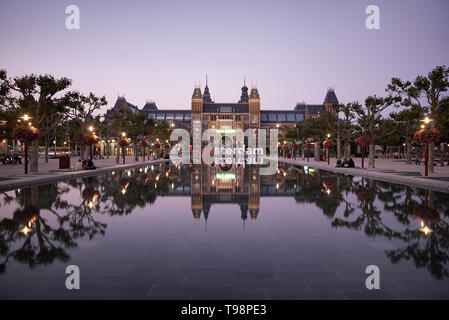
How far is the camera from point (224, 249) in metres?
6.17

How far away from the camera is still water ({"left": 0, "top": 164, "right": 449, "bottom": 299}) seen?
175 inches

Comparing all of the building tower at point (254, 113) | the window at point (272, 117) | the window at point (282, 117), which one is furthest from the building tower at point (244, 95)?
the window at point (282, 117)

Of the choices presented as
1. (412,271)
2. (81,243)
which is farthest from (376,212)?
(81,243)

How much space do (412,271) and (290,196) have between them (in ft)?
27.0

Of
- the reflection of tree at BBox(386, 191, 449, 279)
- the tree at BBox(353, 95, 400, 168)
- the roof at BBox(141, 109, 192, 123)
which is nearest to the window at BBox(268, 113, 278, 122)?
the roof at BBox(141, 109, 192, 123)

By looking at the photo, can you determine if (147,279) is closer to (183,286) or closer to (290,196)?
(183,286)

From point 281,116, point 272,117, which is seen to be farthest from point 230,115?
point 281,116

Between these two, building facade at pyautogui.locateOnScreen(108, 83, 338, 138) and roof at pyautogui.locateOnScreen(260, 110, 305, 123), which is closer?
building facade at pyautogui.locateOnScreen(108, 83, 338, 138)

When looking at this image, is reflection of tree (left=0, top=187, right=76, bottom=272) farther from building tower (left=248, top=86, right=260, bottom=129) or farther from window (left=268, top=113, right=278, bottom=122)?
window (left=268, top=113, right=278, bottom=122)

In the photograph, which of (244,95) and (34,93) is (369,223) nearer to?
(34,93)

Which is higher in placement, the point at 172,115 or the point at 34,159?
the point at 172,115

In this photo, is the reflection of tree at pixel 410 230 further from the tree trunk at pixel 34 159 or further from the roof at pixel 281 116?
the roof at pixel 281 116

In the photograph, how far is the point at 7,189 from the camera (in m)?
15.4

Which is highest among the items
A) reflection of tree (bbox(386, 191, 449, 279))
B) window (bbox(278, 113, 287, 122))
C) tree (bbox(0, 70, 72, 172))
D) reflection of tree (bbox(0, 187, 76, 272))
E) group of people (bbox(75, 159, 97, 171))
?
window (bbox(278, 113, 287, 122))
